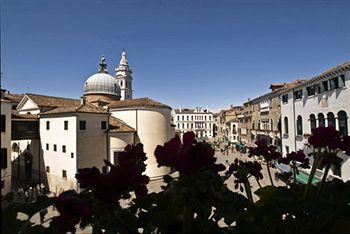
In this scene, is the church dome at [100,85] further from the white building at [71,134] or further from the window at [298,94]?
the window at [298,94]

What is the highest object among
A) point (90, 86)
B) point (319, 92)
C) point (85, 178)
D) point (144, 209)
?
point (90, 86)

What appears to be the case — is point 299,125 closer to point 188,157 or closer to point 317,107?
point 317,107

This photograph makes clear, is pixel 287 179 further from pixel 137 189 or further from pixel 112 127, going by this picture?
pixel 112 127

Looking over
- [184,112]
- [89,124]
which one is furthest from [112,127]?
[184,112]

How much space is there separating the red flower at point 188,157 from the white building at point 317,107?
40.9 ft

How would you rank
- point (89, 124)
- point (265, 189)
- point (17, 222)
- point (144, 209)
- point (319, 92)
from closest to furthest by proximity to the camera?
1. point (17, 222)
2. point (144, 209)
3. point (265, 189)
4. point (319, 92)
5. point (89, 124)

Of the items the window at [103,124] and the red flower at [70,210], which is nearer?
the red flower at [70,210]

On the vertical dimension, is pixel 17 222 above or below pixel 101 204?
below

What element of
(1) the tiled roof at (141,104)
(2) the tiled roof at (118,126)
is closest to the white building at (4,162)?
(2) the tiled roof at (118,126)

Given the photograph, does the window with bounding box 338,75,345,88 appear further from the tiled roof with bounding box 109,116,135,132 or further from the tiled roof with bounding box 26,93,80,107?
the tiled roof with bounding box 26,93,80,107

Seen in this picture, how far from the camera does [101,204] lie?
1.42m

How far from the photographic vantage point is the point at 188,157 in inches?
50.4

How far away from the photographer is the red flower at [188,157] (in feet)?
4.22

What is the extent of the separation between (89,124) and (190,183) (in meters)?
18.8
